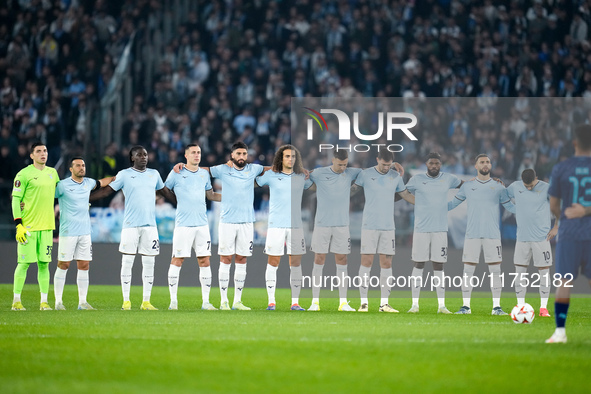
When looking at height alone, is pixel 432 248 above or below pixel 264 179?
below

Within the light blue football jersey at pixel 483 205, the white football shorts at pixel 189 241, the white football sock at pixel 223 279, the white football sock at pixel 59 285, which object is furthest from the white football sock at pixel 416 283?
the white football sock at pixel 59 285

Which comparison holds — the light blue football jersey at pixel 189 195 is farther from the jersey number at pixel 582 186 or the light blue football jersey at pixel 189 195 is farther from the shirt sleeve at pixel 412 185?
the jersey number at pixel 582 186

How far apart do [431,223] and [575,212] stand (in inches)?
170

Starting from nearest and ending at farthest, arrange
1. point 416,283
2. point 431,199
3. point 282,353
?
1. point 282,353
2. point 416,283
3. point 431,199

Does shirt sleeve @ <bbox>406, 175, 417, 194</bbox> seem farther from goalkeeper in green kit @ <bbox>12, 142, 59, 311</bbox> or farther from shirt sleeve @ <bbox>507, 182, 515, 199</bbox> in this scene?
goalkeeper in green kit @ <bbox>12, 142, 59, 311</bbox>

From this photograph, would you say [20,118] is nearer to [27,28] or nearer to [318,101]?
[27,28]

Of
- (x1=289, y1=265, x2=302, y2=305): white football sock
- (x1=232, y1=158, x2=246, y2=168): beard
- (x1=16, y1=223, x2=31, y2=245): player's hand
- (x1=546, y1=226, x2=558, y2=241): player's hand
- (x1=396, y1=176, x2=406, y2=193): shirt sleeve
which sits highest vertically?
(x1=232, y1=158, x2=246, y2=168): beard

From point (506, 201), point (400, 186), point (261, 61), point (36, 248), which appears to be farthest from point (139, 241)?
point (261, 61)

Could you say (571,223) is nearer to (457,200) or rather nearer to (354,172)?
(457,200)

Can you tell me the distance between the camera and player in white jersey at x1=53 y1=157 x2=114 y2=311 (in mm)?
11602

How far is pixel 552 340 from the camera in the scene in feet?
26.0

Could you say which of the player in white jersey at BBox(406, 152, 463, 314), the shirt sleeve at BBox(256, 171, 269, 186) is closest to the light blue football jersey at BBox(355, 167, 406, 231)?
the player in white jersey at BBox(406, 152, 463, 314)

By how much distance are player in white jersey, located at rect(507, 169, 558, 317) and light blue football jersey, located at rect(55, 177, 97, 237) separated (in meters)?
6.10

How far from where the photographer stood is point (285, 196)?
11992mm
